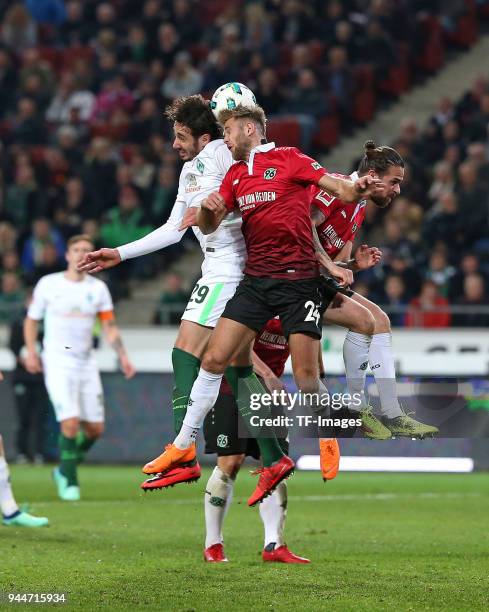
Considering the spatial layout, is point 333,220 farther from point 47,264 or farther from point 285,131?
point 285,131

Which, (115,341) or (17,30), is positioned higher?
(17,30)

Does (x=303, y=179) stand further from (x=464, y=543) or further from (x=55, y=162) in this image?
(x=55, y=162)

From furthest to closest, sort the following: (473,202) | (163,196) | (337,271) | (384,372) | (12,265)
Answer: (163,196) → (12,265) → (473,202) → (384,372) → (337,271)

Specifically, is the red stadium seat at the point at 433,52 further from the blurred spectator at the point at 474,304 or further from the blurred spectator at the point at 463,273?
the blurred spectator at the point at 474,304

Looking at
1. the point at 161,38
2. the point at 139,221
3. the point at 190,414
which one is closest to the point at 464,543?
the point at 190,414

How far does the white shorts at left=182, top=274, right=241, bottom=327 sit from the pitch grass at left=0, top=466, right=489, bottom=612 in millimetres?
1626

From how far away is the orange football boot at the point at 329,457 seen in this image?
8.73 meters

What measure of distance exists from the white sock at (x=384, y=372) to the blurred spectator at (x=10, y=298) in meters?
10.2

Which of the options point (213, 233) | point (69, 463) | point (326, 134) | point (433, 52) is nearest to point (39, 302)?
point (69, 463)

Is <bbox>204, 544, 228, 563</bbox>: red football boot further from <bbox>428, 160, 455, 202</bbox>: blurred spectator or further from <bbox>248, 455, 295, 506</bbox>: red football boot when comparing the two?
<bbox>428, 160, 455, 202</bbox>: blurred spectator

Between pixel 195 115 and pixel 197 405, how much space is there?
1.89 meters

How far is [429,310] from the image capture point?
17281 mm

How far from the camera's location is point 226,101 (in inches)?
339

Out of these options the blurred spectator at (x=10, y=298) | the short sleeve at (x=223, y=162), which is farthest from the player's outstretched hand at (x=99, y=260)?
the blurred spectator at (x=10, y=298)
